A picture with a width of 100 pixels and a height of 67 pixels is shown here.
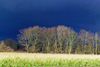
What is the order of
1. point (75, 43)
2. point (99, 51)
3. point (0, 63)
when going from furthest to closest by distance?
point (75, 43), point (99, 51), point (0, 63)

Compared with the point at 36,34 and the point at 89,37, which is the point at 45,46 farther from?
the point at 89,37

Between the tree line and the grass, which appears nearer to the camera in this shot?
the grass

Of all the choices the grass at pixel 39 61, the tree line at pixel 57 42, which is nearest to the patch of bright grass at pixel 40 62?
the grass at pixel 39 61

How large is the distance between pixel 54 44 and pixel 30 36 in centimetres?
546

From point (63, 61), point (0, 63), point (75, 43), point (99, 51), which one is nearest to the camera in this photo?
point (0, 63)

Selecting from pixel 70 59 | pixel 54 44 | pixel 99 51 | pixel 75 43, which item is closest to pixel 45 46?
pixel 54 44

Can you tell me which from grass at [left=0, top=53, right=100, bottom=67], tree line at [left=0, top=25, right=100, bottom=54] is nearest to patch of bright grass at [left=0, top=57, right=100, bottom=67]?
grass at [left=0, top=53, right=100, bottom=67]

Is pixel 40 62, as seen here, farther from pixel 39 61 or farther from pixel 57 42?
pixel 57 42

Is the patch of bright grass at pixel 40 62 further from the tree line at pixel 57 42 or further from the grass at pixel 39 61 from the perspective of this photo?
the tree line at pixel 57 42

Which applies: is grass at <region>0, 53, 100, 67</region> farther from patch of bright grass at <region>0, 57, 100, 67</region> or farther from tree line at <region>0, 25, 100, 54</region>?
tree line at <region>0, 25, 100, 54</region>

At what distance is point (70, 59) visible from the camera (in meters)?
23.6

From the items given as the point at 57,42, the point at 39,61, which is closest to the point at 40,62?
the point at 39,61

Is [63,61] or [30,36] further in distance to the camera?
[30,36]

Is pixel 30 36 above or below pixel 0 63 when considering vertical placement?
above
